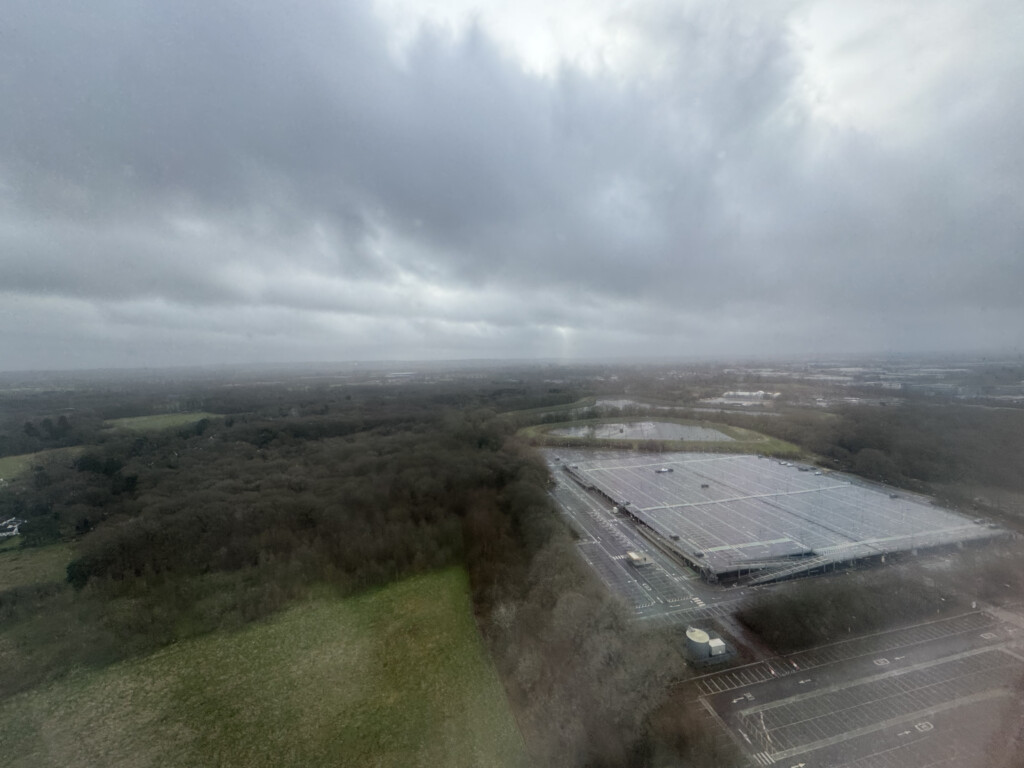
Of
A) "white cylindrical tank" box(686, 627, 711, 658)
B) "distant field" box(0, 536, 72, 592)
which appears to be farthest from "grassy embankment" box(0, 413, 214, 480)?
"white cylindrical tank" box(686, 627, 711, 658)

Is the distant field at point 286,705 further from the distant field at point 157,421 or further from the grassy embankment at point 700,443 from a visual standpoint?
the distant field at point 157,421

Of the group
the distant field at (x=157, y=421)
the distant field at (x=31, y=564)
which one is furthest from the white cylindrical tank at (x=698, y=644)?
the distant field at (x=157, y=421)

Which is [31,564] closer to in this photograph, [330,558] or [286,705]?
[330,558]

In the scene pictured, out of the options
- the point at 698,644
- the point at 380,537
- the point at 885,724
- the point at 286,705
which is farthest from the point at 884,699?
the point at 380,537

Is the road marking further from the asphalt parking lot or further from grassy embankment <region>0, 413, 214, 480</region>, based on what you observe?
grassy embankment <region>0, 413, 214, 480</region>

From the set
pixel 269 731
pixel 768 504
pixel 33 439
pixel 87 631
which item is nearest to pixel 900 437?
pixel 768 504
